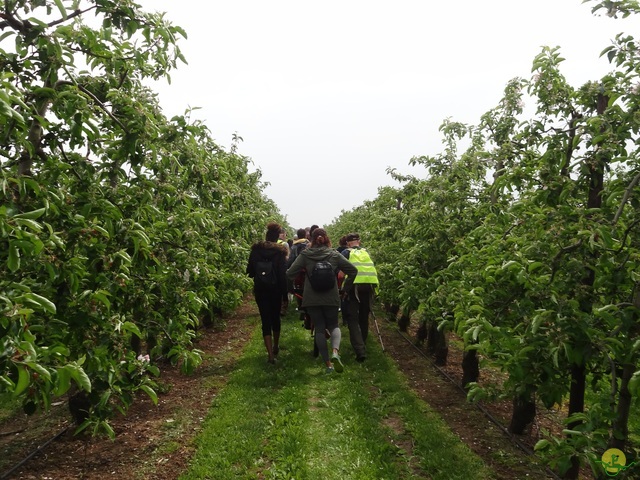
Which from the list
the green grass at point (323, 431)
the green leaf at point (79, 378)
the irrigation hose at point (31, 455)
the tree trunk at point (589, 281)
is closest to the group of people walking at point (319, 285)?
the green grass at point (323, 431)

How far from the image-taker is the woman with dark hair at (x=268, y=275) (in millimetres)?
8094

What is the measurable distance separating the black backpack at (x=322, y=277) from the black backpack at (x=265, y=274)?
0.84 m

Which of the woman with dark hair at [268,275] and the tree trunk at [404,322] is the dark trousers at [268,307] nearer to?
the woman with dark hair at [268,275]

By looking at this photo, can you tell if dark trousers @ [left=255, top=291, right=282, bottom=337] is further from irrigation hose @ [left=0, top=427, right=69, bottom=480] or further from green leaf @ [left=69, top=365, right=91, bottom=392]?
green leaf @ [left=69, top=365, right=91, bottom=392]

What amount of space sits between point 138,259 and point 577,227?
3.83m

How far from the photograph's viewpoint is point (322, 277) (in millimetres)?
7469

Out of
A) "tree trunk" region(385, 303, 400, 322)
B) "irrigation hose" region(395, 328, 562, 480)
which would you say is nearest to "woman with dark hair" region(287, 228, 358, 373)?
"irrigation hose" region(395, 328, 562, 480)

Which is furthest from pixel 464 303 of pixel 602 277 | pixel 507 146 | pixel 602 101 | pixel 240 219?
pixel 240 219

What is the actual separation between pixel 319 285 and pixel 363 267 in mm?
1560

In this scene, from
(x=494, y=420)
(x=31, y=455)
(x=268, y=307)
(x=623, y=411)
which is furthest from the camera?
(x=268, y=307)

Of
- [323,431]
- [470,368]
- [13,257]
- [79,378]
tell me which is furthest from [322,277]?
[13,257]

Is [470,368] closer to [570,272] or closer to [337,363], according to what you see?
[337,363]

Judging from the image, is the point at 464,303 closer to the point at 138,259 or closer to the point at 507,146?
the point at 507,146

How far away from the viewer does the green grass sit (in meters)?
4.92
